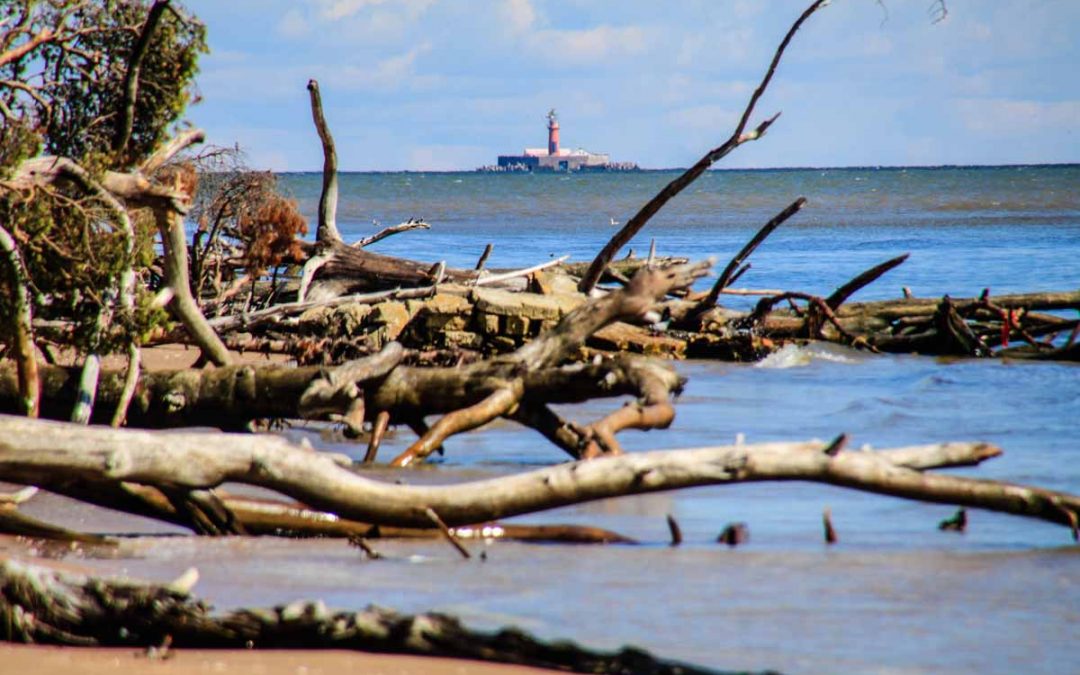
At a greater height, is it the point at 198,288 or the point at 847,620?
the point at 198,288

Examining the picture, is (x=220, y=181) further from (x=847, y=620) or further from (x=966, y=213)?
(x=966, y=213)

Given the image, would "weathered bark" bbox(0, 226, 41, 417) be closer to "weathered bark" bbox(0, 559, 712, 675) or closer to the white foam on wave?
"weathered bark" bbox(0, 559, 712, 675)

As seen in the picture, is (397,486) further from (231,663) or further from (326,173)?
(326,173)

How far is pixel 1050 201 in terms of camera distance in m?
80.1

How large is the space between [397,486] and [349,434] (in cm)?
182

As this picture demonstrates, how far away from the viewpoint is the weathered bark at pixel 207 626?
4.56 meters

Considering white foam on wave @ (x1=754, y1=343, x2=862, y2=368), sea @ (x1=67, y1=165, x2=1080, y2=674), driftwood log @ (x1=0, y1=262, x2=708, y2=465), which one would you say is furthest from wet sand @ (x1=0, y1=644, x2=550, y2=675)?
white foam on wave @ (x1=754, y1=343, x2=862, y2=368)

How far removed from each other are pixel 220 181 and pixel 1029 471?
8.14m

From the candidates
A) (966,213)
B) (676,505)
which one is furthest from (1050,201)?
(676,505)

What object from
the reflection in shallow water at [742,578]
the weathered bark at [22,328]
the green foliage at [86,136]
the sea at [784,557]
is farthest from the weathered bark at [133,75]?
the sea at [784,557]

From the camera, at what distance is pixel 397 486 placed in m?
6.07

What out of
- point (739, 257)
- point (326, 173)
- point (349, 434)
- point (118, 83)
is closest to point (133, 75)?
point (118, 83)

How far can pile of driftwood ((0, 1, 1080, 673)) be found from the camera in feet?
15.4

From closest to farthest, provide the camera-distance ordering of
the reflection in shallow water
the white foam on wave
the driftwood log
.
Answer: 1. the reflection in shallow water
2. the driftwood log
3. the white foam on wave
